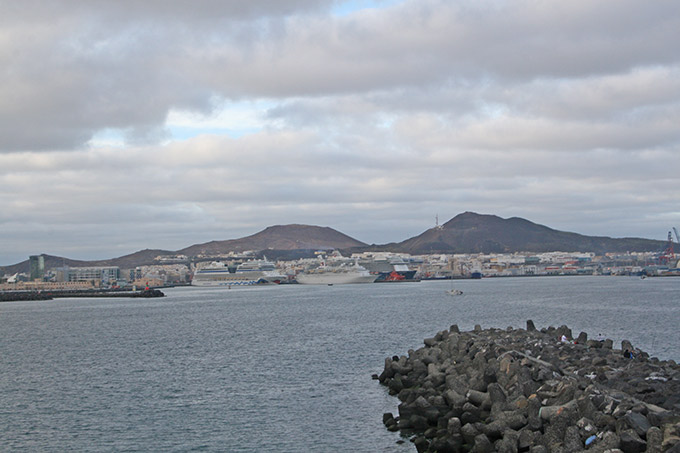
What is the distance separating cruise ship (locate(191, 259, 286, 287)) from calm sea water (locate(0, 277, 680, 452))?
78.8 m

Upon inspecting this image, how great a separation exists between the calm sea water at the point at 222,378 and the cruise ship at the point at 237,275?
78782 mm

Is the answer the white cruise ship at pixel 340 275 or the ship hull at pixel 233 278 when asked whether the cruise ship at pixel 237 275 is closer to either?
the ship hull at pixel 233 278

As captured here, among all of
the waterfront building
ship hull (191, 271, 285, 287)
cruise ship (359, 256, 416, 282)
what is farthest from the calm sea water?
the waterfront building

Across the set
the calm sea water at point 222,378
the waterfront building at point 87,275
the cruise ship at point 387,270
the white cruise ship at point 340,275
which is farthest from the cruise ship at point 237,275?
the calm sea water at point 222,378

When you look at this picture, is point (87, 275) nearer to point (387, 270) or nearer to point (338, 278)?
point (338, 278)

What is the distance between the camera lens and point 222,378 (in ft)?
65.3

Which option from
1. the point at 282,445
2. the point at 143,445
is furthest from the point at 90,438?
the point at 282,445

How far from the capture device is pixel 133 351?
2706cm

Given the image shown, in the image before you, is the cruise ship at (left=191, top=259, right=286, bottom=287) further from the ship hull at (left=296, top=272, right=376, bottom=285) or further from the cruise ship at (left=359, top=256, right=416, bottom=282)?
the cruise ship at (left=359, top=256, right=416, bottom=282)

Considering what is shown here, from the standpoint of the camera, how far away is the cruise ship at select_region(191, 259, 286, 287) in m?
120

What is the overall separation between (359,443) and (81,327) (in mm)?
30794

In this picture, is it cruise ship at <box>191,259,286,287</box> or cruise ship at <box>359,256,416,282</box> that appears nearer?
cruise ship at <box>191,259,286,287</box>

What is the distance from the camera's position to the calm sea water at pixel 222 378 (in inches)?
528

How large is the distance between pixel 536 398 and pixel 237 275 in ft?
364
